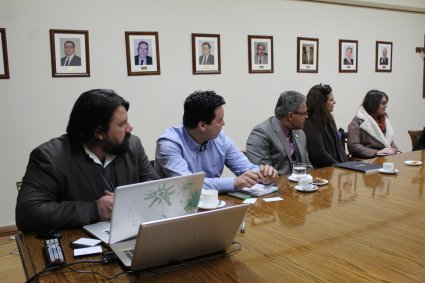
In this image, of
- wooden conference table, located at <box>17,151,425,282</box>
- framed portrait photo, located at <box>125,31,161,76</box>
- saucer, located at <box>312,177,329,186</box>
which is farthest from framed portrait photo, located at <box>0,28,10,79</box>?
saucer, located at <box>312,177,329,186</box>

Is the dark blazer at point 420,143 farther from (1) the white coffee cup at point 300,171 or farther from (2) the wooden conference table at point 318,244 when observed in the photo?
(1) the white coffee cup at point 300,171

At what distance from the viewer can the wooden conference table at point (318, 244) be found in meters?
1.12

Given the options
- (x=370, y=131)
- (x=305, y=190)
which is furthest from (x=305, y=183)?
(x=370, y=131)

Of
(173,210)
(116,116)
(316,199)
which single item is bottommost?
(316,199)

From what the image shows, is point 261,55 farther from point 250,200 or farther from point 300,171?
point 250,200

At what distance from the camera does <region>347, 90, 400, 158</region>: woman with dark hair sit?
3.79 metres

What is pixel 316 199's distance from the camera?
6.20ft

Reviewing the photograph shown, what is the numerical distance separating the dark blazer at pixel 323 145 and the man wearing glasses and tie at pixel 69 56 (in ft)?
6.73

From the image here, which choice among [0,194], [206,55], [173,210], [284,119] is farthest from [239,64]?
[173,210]

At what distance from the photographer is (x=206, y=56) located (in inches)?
163

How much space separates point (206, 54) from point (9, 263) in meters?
2.59

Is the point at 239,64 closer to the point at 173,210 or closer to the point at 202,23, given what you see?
the point at 202,23

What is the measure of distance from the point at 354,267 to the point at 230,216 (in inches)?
15.3

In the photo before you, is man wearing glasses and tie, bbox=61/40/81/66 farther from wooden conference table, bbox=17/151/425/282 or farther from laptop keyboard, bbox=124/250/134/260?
Answer: laptop keyboard, bbox=124/250/134/260
